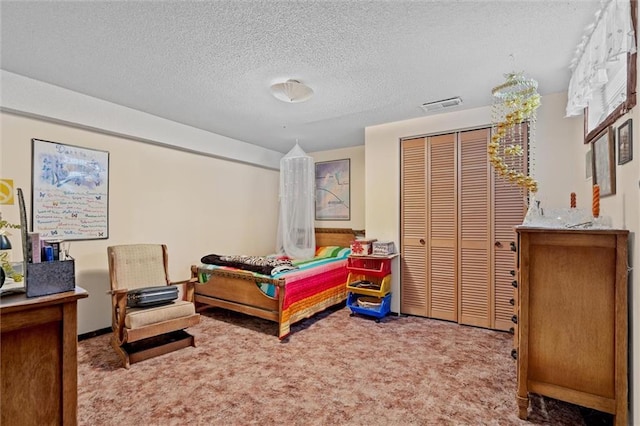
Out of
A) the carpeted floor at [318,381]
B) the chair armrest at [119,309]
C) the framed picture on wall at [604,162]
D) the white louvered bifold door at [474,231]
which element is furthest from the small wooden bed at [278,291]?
the framed picture on wall at [604,162]

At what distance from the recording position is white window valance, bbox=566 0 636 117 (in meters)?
1.48

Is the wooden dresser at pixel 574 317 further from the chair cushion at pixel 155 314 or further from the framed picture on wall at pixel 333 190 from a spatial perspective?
the framed picture on wall at pixel 333 190

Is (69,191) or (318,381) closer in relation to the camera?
(318,381)

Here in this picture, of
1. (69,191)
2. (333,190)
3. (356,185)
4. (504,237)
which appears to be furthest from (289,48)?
(333,190)

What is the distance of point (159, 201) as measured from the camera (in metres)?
3.79

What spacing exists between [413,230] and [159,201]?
3224 millimetres

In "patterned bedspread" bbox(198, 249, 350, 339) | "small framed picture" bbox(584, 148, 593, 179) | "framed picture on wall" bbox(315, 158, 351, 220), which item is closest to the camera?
"small framed picture" bbox(584, 148, 593, 179)

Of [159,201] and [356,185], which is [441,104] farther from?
[159,201]

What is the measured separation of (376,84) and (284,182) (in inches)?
81.4

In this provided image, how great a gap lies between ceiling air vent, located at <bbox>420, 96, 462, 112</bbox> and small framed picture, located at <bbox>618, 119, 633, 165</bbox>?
1543mm

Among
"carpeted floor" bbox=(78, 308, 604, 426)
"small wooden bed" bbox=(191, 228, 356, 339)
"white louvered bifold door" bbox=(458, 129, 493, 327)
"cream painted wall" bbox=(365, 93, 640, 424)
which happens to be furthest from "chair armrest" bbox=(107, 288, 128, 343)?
"white louvered bifold door" bbox=(458, 129, 493, 327)

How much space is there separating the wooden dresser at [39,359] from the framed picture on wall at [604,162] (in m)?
3.00

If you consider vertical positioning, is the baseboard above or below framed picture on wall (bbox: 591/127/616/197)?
below

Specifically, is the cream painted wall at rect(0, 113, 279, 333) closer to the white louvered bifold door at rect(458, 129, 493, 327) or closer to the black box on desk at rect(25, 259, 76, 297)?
the black box on desk at rect(25, 259, 76, 297)
